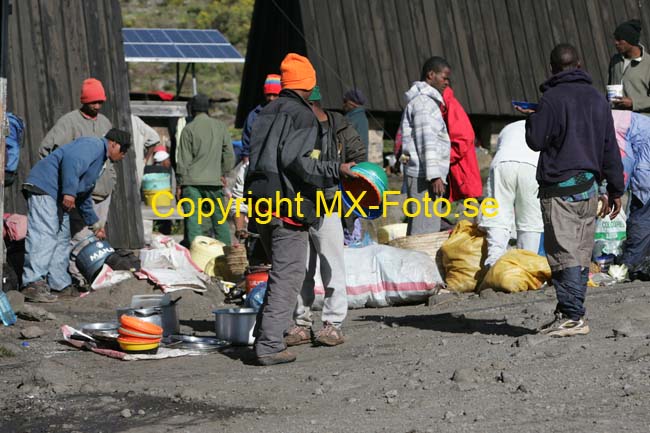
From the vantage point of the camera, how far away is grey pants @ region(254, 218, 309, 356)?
7305mm

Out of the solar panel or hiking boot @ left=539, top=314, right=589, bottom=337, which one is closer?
hiking boot @ left=539, top=314, right=589, bottom=337

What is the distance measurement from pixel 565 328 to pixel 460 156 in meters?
4.24

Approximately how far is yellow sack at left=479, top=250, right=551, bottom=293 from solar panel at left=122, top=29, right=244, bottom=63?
1380cm

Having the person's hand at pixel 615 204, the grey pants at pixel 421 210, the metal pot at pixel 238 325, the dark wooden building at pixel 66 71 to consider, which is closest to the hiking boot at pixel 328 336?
the metal pot at pixel 238 325

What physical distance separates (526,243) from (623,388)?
437 cm

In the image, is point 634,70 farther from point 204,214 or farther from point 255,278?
point 204,214

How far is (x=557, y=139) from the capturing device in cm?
714

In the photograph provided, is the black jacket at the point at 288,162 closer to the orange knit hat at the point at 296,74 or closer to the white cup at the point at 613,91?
the orange knit hat at the point at 296,74

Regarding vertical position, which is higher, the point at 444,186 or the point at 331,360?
the point at 444,186

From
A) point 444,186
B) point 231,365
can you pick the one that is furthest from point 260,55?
point 231,365

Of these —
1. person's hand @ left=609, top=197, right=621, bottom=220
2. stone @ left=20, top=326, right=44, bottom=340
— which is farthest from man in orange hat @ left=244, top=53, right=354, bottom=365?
stone @ left=20, top=326, right=44, bottom=340

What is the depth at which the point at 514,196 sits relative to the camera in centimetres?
1015

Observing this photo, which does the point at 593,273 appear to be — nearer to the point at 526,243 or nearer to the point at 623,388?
the point at 526,243

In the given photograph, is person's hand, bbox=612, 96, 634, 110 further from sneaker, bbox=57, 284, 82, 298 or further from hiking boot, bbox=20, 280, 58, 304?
hiking boot, bbox=20, 280, 58, 304
